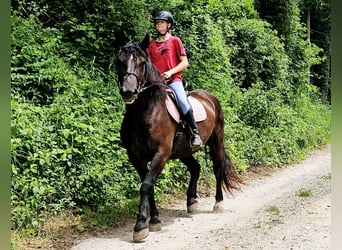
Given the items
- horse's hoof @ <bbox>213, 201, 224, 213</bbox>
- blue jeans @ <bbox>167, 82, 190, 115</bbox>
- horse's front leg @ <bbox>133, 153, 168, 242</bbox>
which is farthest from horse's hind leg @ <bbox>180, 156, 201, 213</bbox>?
blue jeans @ <bbox>167, 82, 190, 115</bbox>

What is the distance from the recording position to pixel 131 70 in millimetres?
4922

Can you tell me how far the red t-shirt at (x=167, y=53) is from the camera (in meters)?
5.71

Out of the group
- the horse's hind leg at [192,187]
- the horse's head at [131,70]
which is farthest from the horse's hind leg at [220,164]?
the horse's head at [131,70]

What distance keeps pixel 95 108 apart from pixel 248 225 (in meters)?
3.13

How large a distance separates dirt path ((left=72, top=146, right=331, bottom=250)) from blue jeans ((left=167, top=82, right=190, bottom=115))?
5.27 feet

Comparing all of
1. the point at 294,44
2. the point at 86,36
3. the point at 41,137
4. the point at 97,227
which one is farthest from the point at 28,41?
the point at 294,44

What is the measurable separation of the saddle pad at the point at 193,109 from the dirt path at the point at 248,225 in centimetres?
149

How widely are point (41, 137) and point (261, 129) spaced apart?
8427 millimetres

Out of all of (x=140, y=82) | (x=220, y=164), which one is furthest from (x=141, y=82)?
(x=220, y=164)

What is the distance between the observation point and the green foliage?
5589 millimetres

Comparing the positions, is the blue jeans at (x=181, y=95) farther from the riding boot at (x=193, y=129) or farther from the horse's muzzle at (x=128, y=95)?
the horse's muzzle at (x=128, y=95)

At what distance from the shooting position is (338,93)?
797 mm

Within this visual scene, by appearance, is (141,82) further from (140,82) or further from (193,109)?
(193,109)

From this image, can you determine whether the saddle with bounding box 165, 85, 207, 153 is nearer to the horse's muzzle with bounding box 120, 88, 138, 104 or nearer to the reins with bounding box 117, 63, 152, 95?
the reins with bounding box 117, 63, 152, 95
